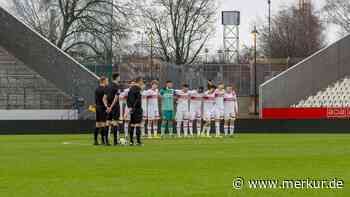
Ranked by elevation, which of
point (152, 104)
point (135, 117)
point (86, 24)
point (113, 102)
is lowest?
point (135, 117)

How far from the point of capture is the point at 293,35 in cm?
10419

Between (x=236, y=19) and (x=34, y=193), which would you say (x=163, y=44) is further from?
(x=34, y=193)

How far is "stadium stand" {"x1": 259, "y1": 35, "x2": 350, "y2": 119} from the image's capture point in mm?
59094

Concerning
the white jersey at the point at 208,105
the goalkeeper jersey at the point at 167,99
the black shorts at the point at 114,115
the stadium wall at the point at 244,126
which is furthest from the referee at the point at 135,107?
the stadium wall at the point at 244,126

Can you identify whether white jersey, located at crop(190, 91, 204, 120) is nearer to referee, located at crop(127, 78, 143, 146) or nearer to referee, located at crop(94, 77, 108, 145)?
referee, located at crop(94, 77, 108, 145)

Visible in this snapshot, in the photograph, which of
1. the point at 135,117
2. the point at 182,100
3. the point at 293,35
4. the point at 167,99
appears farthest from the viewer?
the point at 293,35

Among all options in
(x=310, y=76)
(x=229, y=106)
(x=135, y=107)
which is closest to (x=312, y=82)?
(x=310, y=76)

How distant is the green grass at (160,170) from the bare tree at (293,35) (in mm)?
76933

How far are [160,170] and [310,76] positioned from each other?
42.0 meters

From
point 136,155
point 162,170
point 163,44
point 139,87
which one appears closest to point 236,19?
point 163,44

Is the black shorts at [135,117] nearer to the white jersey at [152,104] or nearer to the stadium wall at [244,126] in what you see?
the white jersey at [152,104]

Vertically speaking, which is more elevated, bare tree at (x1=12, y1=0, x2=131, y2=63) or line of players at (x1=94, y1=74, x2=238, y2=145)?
bare tree at (x1=12, y1=0, x2=131, y2=63)

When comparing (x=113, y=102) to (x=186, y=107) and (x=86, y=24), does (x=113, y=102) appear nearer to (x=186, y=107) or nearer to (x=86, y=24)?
(x=186, y=107)

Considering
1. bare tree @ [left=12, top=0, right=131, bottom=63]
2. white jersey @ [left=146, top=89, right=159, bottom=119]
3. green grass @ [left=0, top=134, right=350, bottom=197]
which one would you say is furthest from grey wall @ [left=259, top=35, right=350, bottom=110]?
green grass @ [left=0, top=134, right=350, bottom=197]
